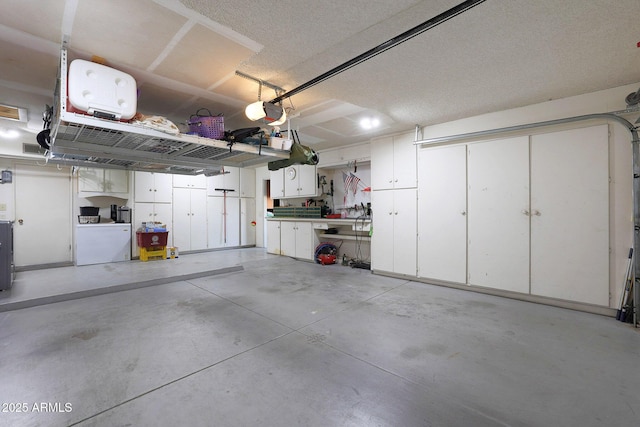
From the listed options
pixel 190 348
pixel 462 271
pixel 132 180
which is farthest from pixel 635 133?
pixel 132 180

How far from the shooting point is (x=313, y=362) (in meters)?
2.12

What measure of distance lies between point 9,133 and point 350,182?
6.26m

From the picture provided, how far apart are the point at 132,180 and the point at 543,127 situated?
7.74 meters

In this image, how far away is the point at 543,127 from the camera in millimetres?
3443

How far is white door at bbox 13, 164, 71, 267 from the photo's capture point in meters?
5.44

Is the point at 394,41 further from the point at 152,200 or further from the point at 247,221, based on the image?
the point at 247,221

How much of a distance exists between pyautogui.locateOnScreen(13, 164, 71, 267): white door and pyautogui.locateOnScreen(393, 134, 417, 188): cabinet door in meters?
6.83

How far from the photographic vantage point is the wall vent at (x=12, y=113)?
365 cm

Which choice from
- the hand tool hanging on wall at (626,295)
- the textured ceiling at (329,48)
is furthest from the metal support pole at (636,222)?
the textured ceiling at (329,48)

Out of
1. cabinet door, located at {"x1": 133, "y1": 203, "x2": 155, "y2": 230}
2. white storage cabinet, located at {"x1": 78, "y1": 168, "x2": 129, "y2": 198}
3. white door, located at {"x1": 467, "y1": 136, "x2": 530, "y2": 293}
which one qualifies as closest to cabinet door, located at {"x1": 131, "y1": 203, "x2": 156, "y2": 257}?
cabinet door, located at {"x1": 133, "y1": 203, "x2": 155, "y2": 230}

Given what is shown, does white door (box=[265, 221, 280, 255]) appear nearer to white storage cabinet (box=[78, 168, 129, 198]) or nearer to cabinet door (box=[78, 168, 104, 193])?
white storage cabinet (box=[78, 168, 129, 198])

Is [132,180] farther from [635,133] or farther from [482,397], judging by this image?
[635,133]

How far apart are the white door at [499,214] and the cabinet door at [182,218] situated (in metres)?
6.53

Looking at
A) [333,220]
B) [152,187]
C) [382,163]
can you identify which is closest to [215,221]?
[152,187]
